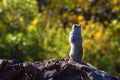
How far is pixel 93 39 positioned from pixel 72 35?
7102mm

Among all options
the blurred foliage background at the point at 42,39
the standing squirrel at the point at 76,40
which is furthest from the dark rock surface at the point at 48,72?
the blurred foliage background at the point at 42,39

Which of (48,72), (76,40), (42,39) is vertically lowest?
(42,39)

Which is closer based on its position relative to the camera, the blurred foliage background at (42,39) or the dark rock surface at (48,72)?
the dark rock surface at (48,72)

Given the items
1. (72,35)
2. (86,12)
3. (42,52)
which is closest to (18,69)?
(72,35)

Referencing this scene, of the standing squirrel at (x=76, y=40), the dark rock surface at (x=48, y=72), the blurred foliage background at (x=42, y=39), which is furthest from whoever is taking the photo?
the blurred foliage background at (x=42, y=39)

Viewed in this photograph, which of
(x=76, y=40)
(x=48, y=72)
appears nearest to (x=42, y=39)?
(x=76, y=40)

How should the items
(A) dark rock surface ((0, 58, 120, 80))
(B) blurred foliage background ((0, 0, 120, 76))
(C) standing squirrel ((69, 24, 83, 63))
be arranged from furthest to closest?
(B) blurred foliage background ((0, 0, 120, 76)), (C) standing squirrel ((69, 24, 83, 63)), (A) dark rock surface ((0, 58, 120, 80))

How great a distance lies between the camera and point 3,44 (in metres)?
12.7

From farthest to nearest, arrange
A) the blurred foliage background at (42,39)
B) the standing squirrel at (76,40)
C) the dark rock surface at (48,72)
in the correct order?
1. the blurred foliage background at (42,39)
2. the standing squirrel at (76,40)
3. the dark rock surface at (48,72)

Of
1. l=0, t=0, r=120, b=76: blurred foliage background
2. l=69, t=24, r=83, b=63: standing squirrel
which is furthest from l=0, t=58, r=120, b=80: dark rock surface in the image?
l=0, t=0, r=120, b=76: blurred foliage background

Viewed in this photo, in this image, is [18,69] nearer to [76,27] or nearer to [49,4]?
[76,27]

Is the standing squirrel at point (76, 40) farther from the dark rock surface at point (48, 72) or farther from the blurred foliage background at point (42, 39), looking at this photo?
the blurred foliage background at point (42, 39)

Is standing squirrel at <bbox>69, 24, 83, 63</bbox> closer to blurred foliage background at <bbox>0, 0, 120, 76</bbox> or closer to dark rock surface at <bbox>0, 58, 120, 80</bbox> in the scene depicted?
dark rock surface at <bbox>0, 58, 120, 80</bbox>

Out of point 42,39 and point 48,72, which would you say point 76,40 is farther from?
point 42,39
